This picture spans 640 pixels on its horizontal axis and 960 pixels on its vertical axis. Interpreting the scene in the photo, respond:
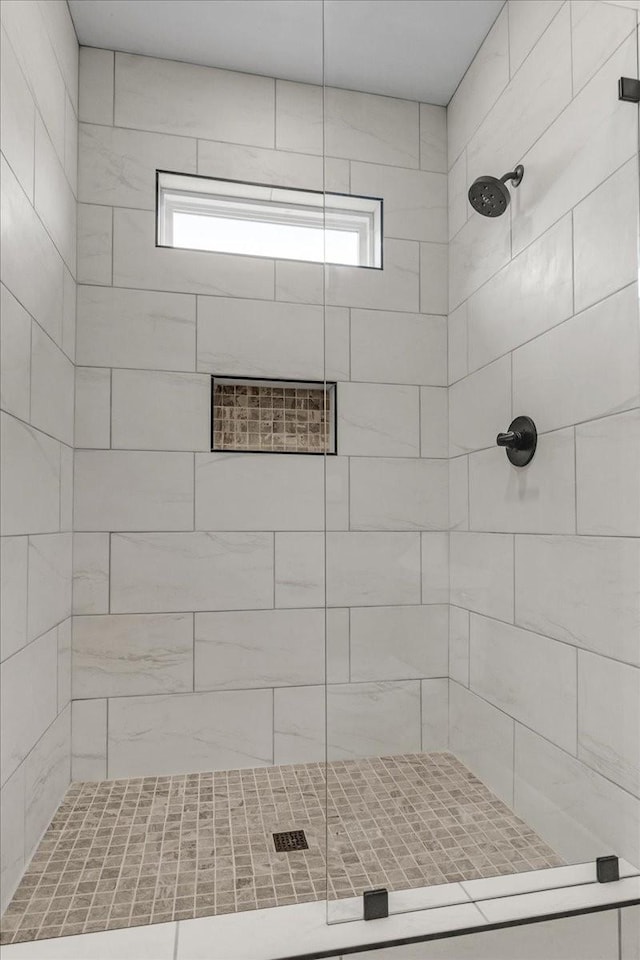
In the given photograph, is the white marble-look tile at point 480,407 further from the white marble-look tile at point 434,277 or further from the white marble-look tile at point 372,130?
the white marble-look tile at point 372,130

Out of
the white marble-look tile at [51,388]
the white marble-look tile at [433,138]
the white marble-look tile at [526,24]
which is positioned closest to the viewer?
the white marble-look tile at [433,138]

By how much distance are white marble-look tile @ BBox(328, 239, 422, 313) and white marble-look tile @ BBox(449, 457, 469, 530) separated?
0.34 metres

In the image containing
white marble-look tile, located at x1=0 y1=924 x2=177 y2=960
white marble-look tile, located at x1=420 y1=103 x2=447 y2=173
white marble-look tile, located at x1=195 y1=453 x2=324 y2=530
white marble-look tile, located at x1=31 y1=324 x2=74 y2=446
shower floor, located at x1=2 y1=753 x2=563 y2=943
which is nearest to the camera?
white marble-look tile, located at x1=0 y1=924 x2=177 y2=960

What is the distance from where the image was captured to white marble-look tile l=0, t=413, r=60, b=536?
52.8 inches

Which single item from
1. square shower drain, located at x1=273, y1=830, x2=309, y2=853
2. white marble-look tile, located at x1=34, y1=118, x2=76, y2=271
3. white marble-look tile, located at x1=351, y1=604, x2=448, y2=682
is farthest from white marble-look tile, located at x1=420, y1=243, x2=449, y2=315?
square shower drain, located at x1=273, y1=830, x2=309, y2=853

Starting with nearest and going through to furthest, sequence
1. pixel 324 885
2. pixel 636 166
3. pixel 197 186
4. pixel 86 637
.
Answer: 1. pixel 324 885
2. pixel 636 166
3. pixel 86 637
4. pixel 197 186

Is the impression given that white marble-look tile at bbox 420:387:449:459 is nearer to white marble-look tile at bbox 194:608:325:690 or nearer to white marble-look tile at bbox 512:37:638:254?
white marble-look tile at bbox 512:37:638:254

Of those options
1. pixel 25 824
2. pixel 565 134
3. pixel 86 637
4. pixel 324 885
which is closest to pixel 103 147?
pixel 565 134

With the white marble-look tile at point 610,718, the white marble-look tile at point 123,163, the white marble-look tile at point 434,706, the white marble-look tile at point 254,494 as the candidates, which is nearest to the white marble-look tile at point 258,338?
the white marble-look tile at point 254,494

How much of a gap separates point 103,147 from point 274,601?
1542 millimetres

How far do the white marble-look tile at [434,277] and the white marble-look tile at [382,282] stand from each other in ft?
0.05

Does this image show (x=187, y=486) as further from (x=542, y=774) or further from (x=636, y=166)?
(x=636, y=166)

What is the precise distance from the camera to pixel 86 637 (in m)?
1.97

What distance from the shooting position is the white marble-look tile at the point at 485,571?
1.35 m
